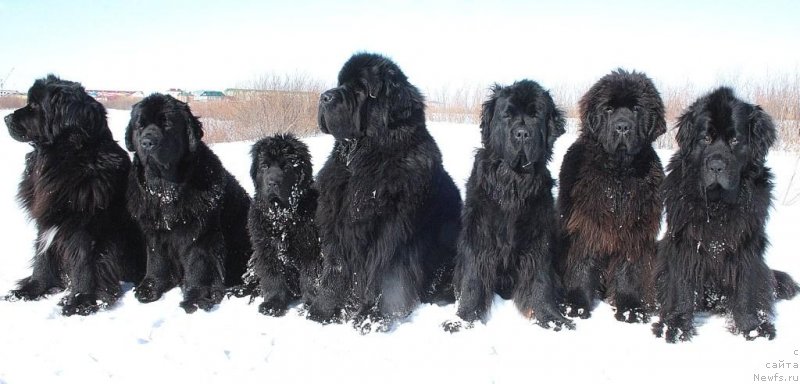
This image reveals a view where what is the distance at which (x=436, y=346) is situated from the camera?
11.2 ft

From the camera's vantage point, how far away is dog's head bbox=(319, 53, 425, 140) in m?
3.63

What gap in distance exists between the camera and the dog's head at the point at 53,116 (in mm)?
3992

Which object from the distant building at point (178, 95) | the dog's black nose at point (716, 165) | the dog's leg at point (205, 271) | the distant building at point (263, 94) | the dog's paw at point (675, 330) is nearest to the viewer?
the dog's black nose at point (716, 165)

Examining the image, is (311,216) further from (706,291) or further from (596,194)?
(706,291)

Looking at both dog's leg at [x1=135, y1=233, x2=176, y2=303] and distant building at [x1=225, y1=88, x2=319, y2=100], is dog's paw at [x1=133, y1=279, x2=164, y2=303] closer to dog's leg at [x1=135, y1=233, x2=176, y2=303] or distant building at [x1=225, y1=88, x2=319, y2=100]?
dog's leg at [x1=135, y1=233, x2=176, y2=303]

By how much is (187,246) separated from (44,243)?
1121 millimetres

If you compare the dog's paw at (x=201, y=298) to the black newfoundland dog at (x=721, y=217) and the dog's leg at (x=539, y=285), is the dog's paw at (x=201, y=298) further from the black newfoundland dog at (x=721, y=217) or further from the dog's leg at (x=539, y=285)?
the black newfoundland dog at (x=721, y=217)

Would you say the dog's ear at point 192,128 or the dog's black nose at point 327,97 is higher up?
the dog's black nose at point 327,97

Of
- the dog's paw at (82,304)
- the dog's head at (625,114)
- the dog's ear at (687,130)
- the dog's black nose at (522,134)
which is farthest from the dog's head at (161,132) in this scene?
the dog's ear at (687,130)

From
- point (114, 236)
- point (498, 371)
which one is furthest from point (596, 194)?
point (114, 236)

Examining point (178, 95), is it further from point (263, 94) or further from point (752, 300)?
point (752, 300)

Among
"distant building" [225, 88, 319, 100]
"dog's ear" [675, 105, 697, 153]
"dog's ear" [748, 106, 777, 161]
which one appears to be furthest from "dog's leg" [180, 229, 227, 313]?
"distant building" [225, 88, 319, 100]

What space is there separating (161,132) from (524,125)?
2587 mm

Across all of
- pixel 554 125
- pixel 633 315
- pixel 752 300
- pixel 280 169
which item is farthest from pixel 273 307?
pixel 752 300
